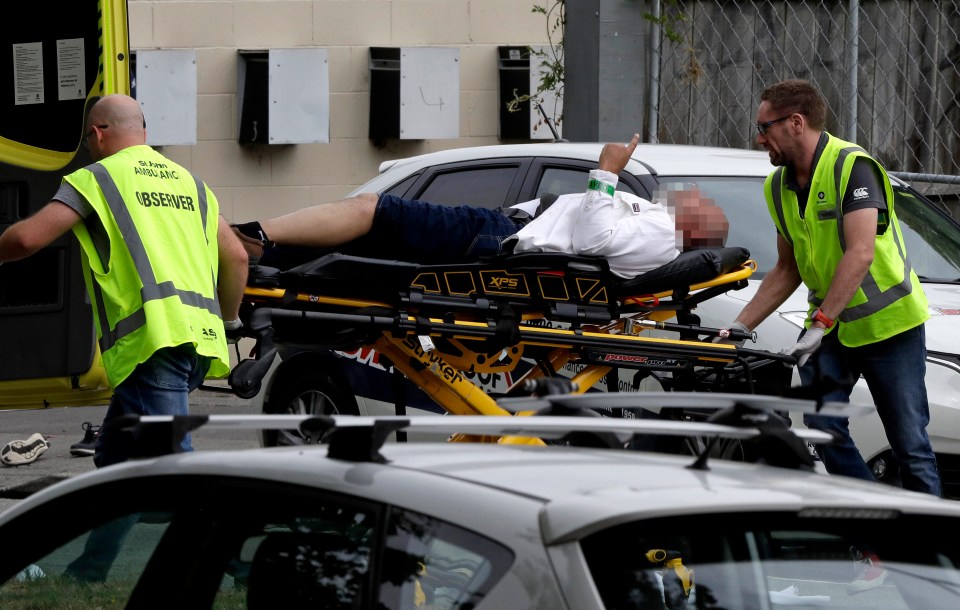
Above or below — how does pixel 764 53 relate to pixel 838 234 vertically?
above

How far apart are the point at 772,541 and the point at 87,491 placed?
1330mm

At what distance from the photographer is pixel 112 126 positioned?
5258mm

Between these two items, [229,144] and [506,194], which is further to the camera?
[229,144]

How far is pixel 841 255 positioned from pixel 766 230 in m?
1.32

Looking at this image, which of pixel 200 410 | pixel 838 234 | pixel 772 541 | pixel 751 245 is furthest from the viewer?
pixel 200 410

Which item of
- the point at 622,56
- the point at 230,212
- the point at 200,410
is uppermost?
the point at 622,56

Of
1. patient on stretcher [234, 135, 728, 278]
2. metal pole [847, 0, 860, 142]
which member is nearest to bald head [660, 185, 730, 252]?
patient on stretcher [234, 135, 728, 278]

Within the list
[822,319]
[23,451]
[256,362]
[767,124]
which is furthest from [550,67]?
[256,362]

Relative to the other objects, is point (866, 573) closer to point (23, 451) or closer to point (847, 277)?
point (847, 277)

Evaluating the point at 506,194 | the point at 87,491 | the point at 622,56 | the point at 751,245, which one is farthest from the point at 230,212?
the point at 87,491

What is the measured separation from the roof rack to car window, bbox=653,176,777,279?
4117 millimetres

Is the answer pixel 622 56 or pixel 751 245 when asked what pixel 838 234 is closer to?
pixel 751 245

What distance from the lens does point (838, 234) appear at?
562 cm

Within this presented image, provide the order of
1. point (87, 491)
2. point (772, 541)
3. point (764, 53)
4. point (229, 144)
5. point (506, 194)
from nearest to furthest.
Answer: point (772, 541) < point (87, 491) < point (506, 194) < point (764, 53) < point (229, 144)
